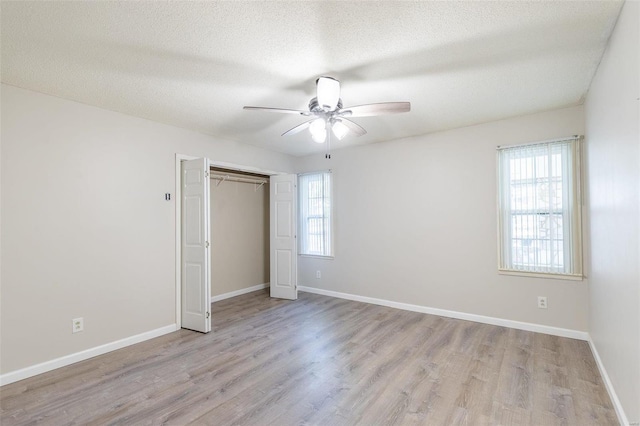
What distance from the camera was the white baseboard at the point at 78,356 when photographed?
2.55m

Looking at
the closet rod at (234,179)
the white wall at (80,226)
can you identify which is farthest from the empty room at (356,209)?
the closet rod at (234,179)

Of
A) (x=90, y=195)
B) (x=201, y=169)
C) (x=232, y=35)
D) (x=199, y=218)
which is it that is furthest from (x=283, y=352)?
(x=232, y=35)

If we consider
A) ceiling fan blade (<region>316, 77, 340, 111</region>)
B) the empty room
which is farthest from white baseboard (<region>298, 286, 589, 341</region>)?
ceiling fan blade (<region>316, 77, 340, 111</region>)

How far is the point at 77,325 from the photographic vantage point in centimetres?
295

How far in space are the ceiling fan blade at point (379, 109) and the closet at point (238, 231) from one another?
3.02 meters

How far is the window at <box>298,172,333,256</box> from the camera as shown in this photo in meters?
5.30

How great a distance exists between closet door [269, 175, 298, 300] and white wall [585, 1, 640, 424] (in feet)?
12.4

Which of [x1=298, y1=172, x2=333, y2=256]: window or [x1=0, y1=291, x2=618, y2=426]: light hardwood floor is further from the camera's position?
[x1=298, y1=172, x2=333, y2=256]: window

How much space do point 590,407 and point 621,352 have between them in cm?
49

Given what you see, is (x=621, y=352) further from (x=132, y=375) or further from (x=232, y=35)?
(x=132, y=375)

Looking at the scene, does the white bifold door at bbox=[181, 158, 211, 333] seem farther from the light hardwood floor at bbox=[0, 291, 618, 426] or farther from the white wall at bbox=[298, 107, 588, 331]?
the white wall at bbox=[298, 107, 588, 331]

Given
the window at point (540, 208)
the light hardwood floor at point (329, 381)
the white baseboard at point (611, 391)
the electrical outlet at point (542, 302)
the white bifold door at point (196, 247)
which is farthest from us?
the white bifold door at point (196, 247)

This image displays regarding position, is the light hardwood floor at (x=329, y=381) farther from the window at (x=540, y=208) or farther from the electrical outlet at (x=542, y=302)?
the window at (x=540, y=208)

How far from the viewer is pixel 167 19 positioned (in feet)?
6.00
